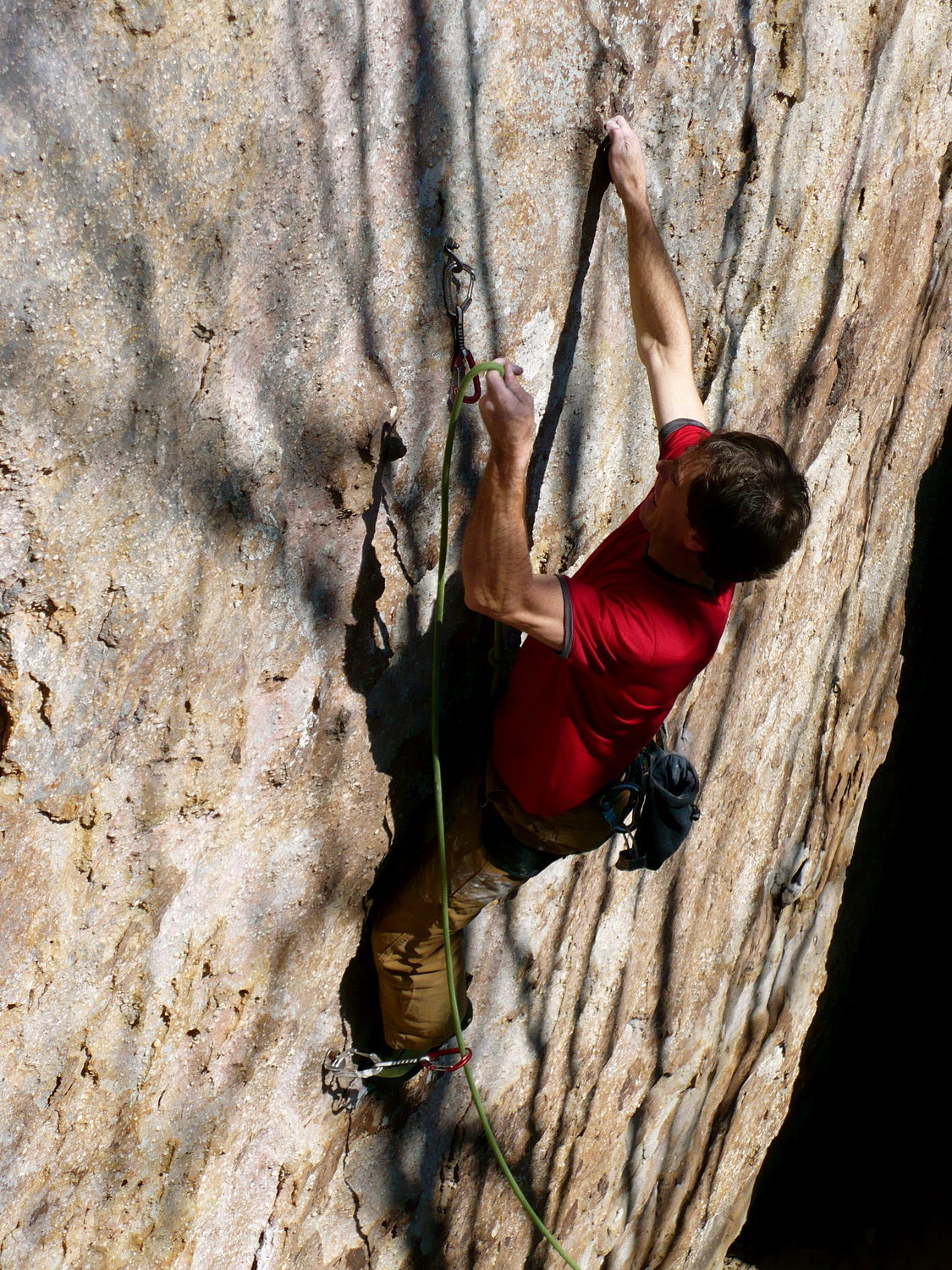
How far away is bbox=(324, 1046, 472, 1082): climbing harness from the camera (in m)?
2.01

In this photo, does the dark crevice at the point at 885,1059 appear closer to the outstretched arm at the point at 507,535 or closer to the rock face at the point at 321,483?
the rock face at the point at 321,483

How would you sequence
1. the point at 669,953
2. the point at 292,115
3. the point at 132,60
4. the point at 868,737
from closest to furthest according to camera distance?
the point at 132,60, the point at 292,115, the point at 669,953, the point at 868,737

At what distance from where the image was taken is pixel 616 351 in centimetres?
199

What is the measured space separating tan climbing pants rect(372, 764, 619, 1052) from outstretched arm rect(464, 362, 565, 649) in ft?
1.68

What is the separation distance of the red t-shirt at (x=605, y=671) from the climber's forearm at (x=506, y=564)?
4 centimetres

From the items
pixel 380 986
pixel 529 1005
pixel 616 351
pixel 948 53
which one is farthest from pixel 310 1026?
pixel 948 53

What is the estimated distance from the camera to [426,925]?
1961 millimetres

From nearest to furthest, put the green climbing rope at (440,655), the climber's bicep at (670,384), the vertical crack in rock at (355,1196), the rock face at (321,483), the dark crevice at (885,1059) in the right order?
1. the rock face at (321,483)
2. the green climbing rope at (440,655)
3. the climber's bicep at (670,384)
4. the vertical crack in rock at (355,1196)
5. the dark crevice at (885,1059)

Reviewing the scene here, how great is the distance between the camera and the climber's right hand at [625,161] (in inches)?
69.6

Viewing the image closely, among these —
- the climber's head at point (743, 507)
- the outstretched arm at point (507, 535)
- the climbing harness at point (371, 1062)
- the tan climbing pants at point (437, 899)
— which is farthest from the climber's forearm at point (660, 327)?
the climbing harness at point (371, 1062)

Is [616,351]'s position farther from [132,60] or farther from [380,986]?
[380,986]

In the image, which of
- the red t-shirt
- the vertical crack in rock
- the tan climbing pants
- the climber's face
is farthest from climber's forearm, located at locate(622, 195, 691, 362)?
the vertical crack in rock

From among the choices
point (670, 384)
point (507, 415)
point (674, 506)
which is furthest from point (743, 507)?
point (670, 384)

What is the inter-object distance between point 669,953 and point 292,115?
2326 millimetres
